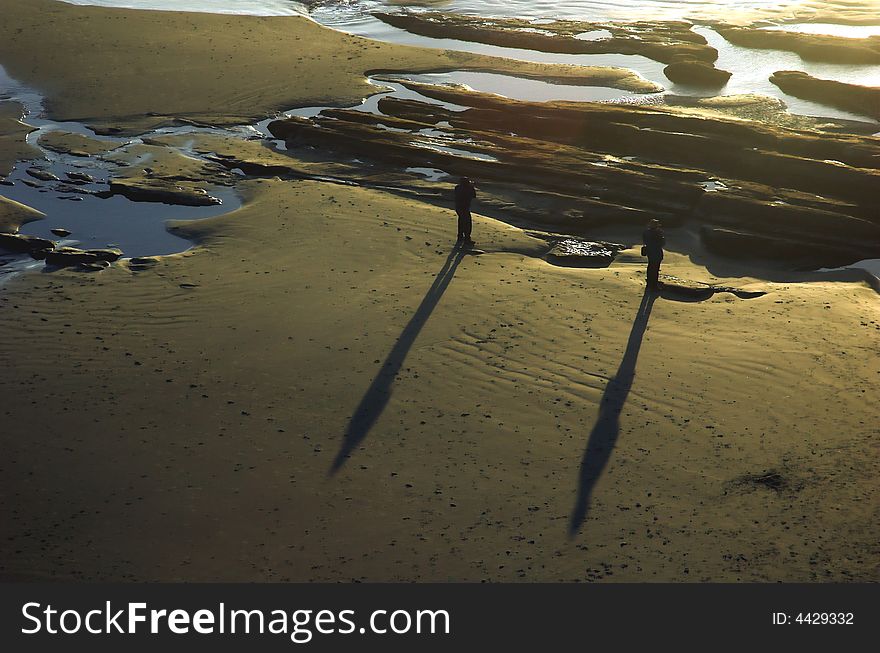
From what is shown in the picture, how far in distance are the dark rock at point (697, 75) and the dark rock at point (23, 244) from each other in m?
23.7

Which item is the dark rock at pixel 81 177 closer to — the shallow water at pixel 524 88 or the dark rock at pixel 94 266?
the dark rock at pixel 94 266

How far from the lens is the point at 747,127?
80.6 ft

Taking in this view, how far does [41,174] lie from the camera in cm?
2344

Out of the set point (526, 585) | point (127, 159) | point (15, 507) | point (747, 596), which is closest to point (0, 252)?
point (127, 159)

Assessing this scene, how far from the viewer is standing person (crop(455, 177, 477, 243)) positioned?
19094 mm

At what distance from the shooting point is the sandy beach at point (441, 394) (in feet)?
35.5

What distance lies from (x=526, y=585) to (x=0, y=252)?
13.5m

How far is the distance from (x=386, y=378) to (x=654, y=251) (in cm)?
588

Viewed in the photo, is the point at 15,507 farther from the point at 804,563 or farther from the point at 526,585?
the point at 804,563

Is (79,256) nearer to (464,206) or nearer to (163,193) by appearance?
(163,193)

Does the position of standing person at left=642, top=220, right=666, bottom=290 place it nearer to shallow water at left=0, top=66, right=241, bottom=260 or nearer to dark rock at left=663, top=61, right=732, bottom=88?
shallow water at left=0, top=66, right=241, bottom=260

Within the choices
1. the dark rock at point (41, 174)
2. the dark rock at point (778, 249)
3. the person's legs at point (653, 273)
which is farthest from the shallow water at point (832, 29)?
the dark rock at point (41, 174)

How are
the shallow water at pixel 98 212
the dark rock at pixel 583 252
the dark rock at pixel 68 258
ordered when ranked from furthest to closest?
the shallow water at pixel 98 212
the dark rock at pixel 583 252
the dark rock at pixel 68 258

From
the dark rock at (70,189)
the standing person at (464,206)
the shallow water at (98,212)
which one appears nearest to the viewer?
the standing person at (464,206)
